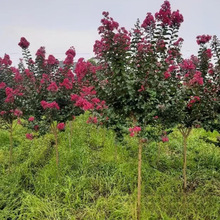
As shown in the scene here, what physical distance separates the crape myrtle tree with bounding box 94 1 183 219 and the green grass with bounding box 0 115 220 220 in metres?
0.76

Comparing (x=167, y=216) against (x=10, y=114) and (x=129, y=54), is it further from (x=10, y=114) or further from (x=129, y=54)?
(x=10, y=114)

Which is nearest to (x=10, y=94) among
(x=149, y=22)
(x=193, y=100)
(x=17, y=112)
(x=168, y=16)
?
(x=17, y=112)

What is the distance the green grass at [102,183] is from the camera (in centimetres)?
395

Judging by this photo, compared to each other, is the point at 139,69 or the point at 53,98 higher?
the point at 139,69

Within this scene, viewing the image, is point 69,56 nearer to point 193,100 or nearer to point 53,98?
point 53,98

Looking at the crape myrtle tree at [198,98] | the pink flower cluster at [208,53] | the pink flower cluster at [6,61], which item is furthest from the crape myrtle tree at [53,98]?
the pink flower cluster at [208,53]

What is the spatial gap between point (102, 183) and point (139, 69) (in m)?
2.69

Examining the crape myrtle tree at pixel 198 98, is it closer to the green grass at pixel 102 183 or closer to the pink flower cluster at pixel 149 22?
the green grass at pixel 102 183

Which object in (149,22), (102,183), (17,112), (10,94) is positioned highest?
(149,22)

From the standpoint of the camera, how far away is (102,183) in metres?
4.91

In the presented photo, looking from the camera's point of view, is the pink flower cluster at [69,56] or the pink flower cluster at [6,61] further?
the pink flower cluster at [6,61]

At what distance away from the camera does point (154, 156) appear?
21.2 feet

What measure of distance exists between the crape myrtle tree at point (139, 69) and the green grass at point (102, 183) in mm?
760

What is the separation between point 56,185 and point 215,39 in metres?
4.45
